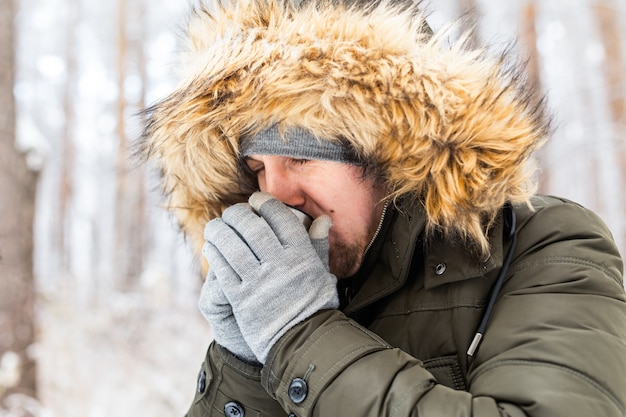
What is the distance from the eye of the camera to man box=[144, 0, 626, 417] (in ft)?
3.21

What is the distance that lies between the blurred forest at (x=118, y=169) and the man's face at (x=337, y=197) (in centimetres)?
52

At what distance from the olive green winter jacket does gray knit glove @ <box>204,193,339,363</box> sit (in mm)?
43

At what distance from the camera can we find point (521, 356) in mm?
965

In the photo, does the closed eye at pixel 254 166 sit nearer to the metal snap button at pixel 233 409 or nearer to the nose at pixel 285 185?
the nose at pixel 285 185

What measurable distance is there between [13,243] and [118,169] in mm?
4688

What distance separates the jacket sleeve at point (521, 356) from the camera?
914 mm

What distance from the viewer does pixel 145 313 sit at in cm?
702

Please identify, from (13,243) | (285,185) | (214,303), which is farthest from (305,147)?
(13,243)

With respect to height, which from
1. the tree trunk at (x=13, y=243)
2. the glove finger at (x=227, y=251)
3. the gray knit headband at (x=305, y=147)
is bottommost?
the tree trunk at (x=13, y=243)

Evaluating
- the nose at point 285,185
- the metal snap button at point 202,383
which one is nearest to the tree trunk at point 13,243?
the metal snap button at point 202,383

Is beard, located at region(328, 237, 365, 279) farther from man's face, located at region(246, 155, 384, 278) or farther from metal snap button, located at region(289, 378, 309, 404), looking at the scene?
metal snap button, located at region(289, 378, 309, 404)

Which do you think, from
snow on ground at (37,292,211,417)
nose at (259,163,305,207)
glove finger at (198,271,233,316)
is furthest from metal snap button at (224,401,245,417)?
snow on ground at (37,292,211,417)

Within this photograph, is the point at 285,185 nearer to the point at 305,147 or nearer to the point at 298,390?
the point at 305,147

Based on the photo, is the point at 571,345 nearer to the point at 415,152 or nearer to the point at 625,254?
the point at 415,152
